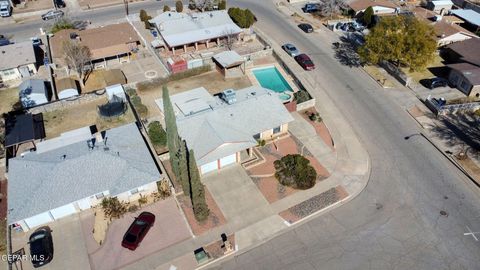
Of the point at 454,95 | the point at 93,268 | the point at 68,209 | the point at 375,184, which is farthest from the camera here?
the point at 454,95

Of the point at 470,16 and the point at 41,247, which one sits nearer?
the point at 41,247

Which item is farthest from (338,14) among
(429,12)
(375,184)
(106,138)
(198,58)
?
(106,138)

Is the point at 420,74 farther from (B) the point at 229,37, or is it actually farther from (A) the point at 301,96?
(B) the point at 229,37

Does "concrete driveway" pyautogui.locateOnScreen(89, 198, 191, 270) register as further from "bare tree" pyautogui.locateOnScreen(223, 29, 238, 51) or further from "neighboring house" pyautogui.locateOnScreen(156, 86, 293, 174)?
"bare tree" pyautogui.locateOnScreen(223, 29, 238, 51)

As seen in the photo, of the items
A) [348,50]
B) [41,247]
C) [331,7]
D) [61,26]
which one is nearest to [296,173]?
[41,247]

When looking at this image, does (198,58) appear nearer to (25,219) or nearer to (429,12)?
(25,219)

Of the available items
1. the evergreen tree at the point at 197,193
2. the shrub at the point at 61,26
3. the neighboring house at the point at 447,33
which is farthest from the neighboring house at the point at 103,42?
the neighboring house at the point at 447,33
